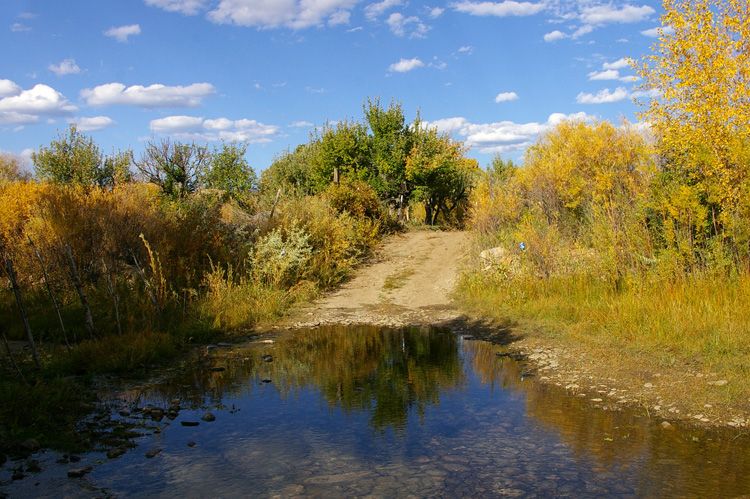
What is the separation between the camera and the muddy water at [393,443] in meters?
4.32

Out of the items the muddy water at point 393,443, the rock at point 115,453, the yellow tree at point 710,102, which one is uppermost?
the yellow tree at point 710,102

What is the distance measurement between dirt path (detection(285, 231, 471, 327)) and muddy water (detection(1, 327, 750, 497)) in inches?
155

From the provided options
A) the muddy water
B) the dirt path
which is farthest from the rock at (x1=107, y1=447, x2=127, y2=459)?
the dirt path

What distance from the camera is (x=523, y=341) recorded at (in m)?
9.23

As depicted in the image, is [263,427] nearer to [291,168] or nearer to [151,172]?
[151,172]

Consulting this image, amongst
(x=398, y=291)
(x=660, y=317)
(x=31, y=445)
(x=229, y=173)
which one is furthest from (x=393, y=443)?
(x=229, y=173)

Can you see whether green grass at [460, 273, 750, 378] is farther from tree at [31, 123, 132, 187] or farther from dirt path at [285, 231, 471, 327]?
tree at [31, 123, 132, 187]

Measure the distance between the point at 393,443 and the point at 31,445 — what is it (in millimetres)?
3360

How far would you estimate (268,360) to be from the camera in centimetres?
857

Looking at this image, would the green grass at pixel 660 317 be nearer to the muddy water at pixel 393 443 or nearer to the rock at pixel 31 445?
the muddy water at pixel 393 443

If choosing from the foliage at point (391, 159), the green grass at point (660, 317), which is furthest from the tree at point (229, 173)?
the green grass at point (660, 317)

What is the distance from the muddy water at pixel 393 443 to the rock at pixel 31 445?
41 centimetres

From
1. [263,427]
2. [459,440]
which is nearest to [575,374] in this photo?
[459,440]

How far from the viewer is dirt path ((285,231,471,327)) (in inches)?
469
